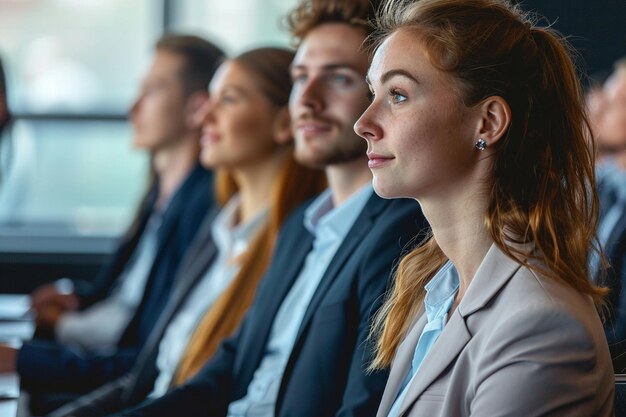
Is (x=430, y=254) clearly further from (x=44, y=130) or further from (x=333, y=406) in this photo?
(x=44, y=130)

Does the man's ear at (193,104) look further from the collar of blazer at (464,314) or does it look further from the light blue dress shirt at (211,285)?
the collar of blazer at (464,314)

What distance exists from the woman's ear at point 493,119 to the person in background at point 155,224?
6.11 feet

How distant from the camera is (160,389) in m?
2.69

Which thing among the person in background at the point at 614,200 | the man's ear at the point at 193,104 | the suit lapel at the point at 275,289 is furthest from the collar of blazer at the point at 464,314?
the man's ear at the point at 193,104

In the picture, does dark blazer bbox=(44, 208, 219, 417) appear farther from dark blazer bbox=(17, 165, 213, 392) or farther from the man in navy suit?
the man in navy suit

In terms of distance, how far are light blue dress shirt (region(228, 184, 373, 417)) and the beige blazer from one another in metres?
0.72

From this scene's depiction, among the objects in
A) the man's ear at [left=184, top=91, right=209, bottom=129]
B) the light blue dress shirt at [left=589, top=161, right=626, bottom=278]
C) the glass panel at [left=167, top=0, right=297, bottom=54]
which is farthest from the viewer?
the glass panel at [left=167, top=0, right=297, bottom=54]

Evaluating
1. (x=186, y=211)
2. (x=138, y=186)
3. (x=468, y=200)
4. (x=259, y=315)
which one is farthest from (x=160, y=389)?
(x=138, y=186)

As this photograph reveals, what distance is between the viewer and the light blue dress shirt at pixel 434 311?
142 centimetres

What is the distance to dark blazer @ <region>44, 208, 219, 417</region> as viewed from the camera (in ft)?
8.34

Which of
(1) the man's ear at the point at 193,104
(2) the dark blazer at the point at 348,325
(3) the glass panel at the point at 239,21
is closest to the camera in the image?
(2) the dark blazer at the point at 348,325

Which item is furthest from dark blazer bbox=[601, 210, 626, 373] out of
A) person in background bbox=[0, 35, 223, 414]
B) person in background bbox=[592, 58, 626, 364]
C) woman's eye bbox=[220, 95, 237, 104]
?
person in background bbox=[0, 35, 223, 414]

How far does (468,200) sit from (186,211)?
6.88 ft

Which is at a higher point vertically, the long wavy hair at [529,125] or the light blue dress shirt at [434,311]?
the long wavy hair at [529,125]
